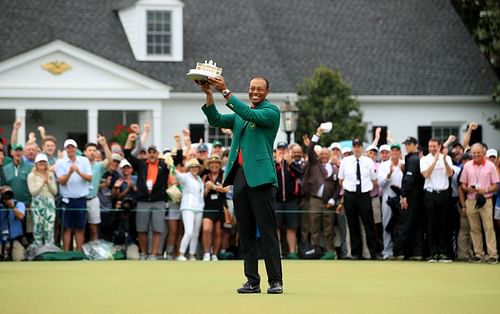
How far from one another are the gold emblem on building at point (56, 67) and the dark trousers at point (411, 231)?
62.9ft

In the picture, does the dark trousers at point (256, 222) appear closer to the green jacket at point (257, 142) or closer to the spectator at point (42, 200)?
the green jacket at point (257, 142)

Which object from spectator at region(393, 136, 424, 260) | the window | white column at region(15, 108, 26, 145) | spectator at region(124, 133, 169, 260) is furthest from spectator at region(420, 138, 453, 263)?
the window

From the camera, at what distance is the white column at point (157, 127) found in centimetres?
3966

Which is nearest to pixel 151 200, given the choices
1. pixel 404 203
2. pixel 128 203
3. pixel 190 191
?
pixel 128 203

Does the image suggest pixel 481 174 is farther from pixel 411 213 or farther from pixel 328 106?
pixel 328 106

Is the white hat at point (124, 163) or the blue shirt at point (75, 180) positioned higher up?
the white hat at point (124, 163)

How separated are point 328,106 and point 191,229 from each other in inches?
720

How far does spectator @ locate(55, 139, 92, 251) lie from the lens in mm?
21703

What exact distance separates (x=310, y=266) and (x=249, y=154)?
6537 mm

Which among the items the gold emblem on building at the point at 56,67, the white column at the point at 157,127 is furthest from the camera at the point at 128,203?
the gold emblem on building at the point at 56,67

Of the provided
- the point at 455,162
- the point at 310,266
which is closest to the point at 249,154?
the point at 310,266

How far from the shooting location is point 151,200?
22328mm

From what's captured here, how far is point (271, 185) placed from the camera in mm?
13383

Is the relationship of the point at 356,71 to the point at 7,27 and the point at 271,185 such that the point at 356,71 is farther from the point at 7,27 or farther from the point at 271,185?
the point at 271,185
